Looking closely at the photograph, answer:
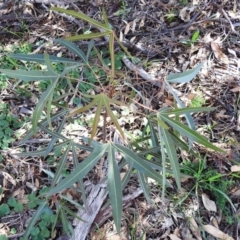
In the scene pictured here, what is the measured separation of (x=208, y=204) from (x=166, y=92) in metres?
0.67

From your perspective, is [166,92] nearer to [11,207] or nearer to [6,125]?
[6,125]

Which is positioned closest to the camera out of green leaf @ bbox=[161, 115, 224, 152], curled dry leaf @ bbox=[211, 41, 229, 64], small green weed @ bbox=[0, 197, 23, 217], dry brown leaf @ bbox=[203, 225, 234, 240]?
green leaf @ bbox=[161, 115, 224, 152]

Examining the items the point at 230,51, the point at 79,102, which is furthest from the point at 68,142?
the point at 230,51

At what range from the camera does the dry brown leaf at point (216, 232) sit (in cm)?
169

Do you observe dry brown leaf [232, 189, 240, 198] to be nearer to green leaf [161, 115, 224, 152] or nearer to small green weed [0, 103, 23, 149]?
green leaf [161, 115, 224, 152]

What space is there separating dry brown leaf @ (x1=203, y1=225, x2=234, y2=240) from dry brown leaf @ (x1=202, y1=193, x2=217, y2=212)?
0.08 metres

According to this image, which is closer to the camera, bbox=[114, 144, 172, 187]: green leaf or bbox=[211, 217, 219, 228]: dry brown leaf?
bbox=[114, 144, 172, 187]: green leaf

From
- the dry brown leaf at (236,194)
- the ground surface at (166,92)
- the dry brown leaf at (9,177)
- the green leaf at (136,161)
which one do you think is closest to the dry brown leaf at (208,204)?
the ground surface at (166,92)

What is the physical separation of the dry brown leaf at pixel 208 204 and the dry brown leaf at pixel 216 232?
0.27 ft

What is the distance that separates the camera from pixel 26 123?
2.10 m

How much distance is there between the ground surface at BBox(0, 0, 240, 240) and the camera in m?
1.75

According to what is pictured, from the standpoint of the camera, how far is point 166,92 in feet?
6.91

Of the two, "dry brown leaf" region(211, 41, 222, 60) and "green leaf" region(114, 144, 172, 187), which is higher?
"green leaf" region(114, 144, 172, 187)

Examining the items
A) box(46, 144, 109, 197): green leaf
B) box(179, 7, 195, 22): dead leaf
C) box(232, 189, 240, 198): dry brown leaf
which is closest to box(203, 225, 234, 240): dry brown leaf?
box(232, 189, 240, 198): dry brown leaf
